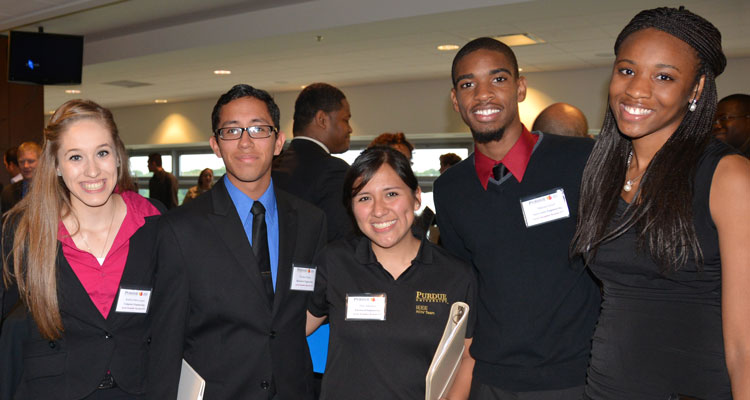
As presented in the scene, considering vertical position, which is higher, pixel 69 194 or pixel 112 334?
pixel 69 194

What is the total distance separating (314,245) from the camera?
6.95 feet

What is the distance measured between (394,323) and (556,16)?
466 centimetres

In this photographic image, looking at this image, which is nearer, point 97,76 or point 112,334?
point 112,334

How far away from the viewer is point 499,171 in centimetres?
198

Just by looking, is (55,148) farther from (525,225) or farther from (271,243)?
(525,225)

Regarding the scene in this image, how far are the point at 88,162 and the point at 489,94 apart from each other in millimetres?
1342

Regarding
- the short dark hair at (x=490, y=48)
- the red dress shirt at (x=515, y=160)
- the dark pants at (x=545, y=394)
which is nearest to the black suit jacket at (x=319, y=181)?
the red dress shirt at (x=515, y=160)

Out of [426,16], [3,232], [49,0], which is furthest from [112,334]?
[49,0]

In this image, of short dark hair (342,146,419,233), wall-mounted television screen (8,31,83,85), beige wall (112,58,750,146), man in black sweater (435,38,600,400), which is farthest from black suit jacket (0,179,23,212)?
beige wall (112,58,750,146)

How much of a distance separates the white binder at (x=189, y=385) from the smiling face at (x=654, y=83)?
1.41 meters

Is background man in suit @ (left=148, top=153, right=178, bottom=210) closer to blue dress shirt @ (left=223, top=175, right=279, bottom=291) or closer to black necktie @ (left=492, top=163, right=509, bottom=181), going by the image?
blue dress shirt @ (left=223, top=175, right=279, bottom=291)

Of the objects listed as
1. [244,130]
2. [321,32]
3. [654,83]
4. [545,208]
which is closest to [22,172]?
[321,32]

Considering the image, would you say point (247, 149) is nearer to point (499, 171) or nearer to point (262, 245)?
point (262, 245)

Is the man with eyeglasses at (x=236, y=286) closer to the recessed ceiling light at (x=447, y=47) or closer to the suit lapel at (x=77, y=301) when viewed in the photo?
the suit lapel at (x=77, y=301)
